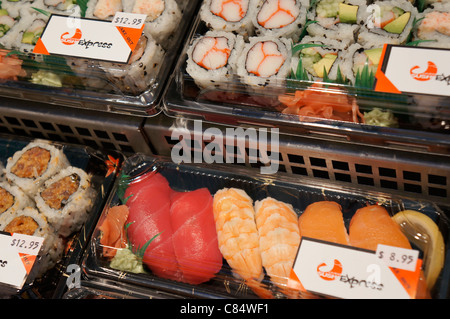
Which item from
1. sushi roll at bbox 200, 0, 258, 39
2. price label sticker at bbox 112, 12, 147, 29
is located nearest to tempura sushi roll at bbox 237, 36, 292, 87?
sushi roll at bbox 200, 0, 258, 39

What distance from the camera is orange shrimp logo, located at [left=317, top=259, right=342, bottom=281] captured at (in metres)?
1.84

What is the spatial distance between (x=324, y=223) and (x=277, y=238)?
22 centimetres

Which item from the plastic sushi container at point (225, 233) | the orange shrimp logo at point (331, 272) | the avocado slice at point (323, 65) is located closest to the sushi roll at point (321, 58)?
the avocado slice at point (323, 65)

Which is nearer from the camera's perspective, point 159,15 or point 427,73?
point 427,73

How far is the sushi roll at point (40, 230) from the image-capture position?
2.35 metres

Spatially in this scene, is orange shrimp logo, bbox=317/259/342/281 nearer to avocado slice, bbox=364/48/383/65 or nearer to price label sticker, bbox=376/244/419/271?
price label sticker, bbox=376/244/419/271

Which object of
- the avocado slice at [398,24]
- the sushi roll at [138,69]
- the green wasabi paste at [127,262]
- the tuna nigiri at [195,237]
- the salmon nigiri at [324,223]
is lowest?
the green wasabi paste at [127,262]

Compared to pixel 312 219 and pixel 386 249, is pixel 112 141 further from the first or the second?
pixel 386 249

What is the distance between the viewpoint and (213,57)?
251 cm

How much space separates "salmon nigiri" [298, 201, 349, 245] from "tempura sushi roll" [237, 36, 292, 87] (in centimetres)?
63

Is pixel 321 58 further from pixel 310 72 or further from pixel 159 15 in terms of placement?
pixel 159 15

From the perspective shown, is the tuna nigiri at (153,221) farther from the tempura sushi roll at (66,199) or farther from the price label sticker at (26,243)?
the price label sticker at (26,243)

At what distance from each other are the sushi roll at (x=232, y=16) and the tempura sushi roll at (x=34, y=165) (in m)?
1.10

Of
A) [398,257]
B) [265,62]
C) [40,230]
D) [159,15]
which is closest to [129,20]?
[159,15]
